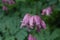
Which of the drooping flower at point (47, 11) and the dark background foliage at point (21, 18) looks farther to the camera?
the drooping flower at point (47, 11)

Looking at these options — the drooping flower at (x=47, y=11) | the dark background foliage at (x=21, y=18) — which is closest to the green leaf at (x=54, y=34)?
the dark background foliage at (x=21, y=18)

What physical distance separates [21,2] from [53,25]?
1.47ft

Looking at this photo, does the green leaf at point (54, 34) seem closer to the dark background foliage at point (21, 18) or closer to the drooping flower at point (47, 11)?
the dark background foliage at point (21, 18)

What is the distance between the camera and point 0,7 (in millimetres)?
2320

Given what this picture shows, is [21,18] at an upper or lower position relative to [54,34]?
upper

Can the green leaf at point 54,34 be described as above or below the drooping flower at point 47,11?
below

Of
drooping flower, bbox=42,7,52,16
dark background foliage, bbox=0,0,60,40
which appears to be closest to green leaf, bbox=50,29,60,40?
dark background foliage, bbox=0,0,60,40

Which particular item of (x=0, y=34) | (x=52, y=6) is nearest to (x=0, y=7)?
(x=0, y=34)

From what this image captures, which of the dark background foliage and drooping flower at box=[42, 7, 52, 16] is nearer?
the dark background foliage

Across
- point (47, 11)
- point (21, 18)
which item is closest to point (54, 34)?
point (47, 11)

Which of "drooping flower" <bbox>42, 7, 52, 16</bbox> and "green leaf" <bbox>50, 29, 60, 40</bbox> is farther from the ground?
"drooping flower" <bbox>42, 7, 52, 16</bbox>

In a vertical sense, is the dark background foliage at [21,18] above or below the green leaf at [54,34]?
above

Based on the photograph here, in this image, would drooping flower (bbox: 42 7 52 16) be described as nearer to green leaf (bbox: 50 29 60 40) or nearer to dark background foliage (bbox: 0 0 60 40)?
dark background foliage (bbox: 0 0 60 40)

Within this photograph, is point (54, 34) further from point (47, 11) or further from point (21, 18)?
point (21, 18)
